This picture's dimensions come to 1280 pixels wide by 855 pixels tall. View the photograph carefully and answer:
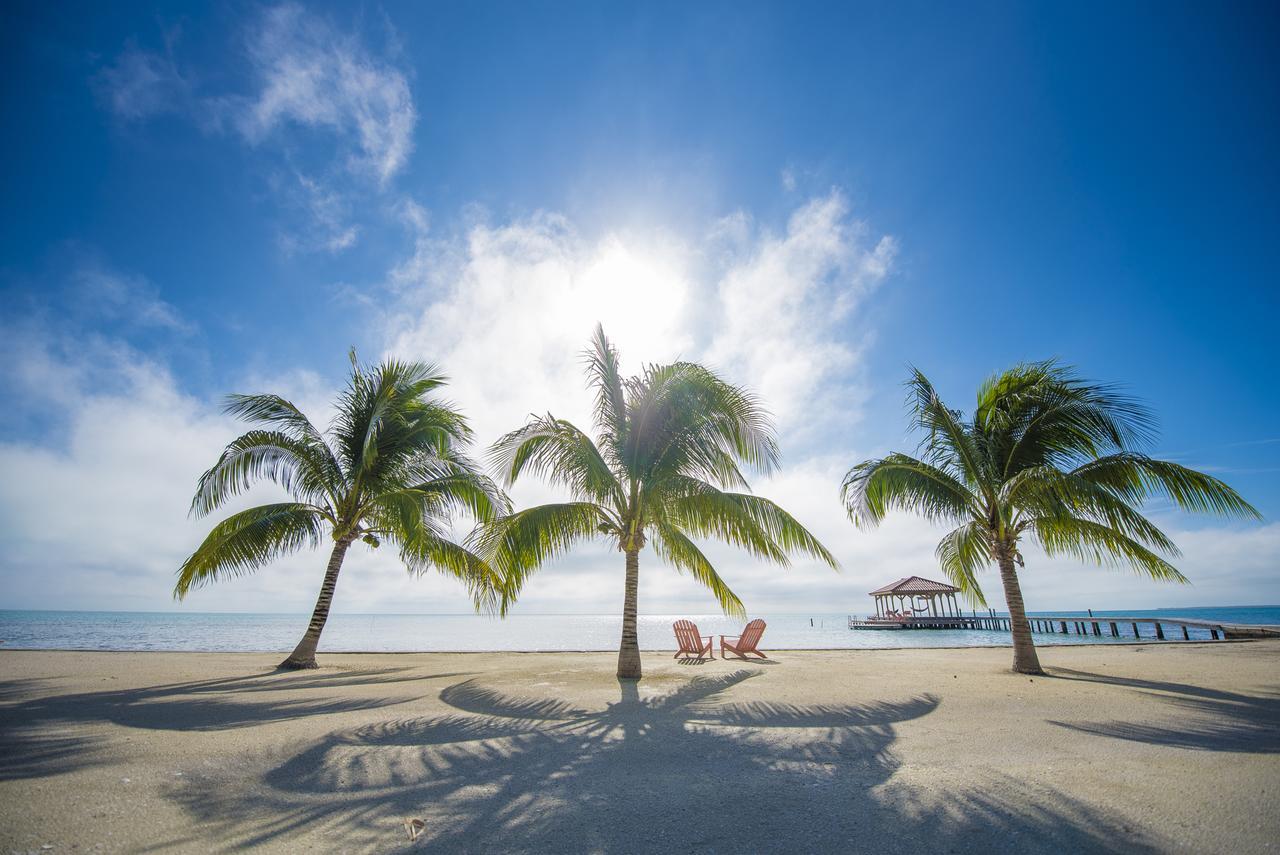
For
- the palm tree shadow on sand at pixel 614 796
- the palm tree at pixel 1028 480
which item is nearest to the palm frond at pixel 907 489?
the palm tree at pixel 1028 480

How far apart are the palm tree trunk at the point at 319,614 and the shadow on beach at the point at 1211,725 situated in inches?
500

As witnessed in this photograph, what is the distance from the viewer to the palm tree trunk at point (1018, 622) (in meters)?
10.2

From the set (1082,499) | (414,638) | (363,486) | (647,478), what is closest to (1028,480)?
(1082,499)

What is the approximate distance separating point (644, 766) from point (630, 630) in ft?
18.9

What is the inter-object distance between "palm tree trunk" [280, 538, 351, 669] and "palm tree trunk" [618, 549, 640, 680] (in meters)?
6.48

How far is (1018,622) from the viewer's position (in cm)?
1046

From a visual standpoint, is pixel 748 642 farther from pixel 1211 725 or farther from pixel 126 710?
pixel 126 710

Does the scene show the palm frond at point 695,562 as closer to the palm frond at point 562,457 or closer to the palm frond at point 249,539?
the palm frond at point 562,457

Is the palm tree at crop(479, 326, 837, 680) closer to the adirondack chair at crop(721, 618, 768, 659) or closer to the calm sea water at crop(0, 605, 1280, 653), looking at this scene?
the adirondack chair at crop(721, 618, 768, 659)

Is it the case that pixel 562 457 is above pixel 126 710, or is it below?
above

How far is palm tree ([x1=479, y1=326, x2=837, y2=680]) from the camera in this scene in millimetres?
9953

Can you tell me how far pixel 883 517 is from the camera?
12148mm

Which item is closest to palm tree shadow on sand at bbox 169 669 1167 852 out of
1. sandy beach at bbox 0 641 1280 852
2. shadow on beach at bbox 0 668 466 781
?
sandy beach at bbox 0 641 1280 852

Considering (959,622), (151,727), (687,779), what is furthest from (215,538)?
(959,622)
